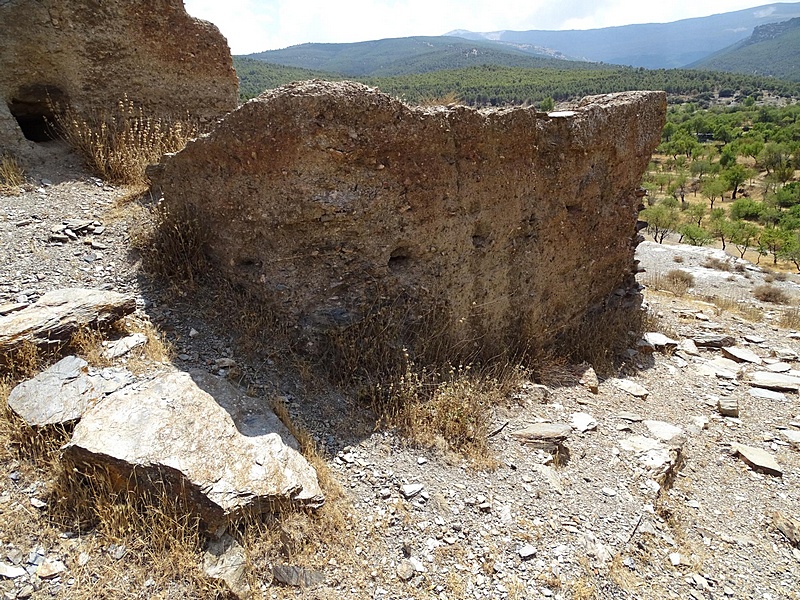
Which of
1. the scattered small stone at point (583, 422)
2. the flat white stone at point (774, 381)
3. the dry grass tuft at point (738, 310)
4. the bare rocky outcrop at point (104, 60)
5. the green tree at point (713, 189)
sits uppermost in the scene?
the bare rocky outcrop at point (104, 60)

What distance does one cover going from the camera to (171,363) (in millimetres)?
3539

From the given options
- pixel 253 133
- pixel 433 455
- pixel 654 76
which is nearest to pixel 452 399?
pixel 433 455

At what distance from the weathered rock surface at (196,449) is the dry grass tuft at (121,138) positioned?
3390 mm

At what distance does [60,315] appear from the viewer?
3434 mm

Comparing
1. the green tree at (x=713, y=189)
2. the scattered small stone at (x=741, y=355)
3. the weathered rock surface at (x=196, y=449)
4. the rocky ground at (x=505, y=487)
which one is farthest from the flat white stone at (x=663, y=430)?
the green tree at (x=713, y=189)

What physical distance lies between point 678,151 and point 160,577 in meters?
64.8

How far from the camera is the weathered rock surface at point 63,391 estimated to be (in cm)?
290

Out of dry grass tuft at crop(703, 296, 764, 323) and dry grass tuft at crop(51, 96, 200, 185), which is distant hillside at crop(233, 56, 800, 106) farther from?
dry grass tuft at crop(51, 96, 200, 185)

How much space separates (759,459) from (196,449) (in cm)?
461

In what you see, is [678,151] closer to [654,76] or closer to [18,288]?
[654,76]

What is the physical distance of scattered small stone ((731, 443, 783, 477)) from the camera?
4297 mm

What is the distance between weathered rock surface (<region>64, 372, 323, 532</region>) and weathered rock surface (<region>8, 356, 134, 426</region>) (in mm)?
108

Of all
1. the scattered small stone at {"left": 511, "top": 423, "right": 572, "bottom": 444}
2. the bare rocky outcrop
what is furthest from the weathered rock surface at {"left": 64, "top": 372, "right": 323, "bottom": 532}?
the bare rocky outcrop

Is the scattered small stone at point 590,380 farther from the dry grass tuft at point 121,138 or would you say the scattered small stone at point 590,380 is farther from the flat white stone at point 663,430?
the dry grass tuft at point 121,138
